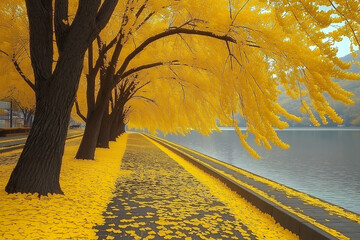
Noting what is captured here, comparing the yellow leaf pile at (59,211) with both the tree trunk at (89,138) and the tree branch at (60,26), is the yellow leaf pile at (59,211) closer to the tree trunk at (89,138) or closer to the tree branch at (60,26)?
the tree branch at (60,26)

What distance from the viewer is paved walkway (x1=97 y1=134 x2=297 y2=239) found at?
17.5ft

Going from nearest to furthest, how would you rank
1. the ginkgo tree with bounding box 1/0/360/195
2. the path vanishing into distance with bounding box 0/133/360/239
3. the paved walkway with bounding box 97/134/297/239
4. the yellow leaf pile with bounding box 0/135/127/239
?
the yellow leaf pile with bounding box 0/135/127/239 → the path vanishing into distance with bounding box 0/133/360/239 → the paved walkway with bounding box 97/134/297/239 → the ginkgo tree with bounding box 1/0/360/195

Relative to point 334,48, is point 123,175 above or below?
below

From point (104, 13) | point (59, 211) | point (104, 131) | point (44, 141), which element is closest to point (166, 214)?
point (59, 211)

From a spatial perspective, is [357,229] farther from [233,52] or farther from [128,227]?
[233,52]

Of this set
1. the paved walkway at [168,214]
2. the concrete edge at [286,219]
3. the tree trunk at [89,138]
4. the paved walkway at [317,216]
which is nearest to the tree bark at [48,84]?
the paved walkway at [168,214]

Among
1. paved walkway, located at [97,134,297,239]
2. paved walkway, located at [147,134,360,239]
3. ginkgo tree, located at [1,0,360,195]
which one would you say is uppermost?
ginkgo tree, located at [1,0,360,195]

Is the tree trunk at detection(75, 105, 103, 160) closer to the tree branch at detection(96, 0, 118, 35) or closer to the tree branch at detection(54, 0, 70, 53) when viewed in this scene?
the tree branch at detection(54, 0, 70, 53)

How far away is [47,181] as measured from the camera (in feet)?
23.7

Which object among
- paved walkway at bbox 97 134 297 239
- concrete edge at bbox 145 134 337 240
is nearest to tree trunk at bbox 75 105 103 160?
paved walkway at bbox 97 134 297 239

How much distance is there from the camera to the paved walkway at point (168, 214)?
534cm

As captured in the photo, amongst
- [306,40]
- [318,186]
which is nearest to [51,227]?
[306,40]

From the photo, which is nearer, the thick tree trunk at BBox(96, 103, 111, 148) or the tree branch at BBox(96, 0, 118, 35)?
the tree branch at BBox(96, 0, 118, 35)

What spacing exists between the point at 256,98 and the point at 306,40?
2366mm
